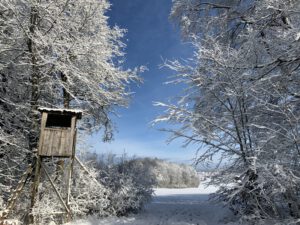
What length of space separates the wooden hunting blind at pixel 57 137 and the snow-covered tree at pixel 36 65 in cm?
76

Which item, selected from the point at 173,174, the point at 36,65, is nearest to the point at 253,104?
the point at 36,65

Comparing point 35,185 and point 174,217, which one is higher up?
point 35,185

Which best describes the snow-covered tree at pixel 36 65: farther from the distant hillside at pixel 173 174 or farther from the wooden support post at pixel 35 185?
the distant hillside at pixel 173 174

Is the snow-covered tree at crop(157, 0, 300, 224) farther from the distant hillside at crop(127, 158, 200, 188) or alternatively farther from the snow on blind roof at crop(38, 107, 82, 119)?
the distant hillside at crop(127, 158, 200, 188)

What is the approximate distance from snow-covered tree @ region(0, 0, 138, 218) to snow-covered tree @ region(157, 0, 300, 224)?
3909mm

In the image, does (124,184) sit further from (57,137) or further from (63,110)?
(63,110)

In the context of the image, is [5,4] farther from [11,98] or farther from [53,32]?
[11,98]

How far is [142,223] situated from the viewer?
34.1 feet

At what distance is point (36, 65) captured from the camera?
9.83 metres

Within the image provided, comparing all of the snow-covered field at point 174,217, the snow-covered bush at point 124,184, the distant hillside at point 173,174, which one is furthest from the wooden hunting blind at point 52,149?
the distant hillside at point 173,174

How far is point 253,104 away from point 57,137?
604cm

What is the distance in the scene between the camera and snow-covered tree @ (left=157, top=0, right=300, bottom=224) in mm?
5438

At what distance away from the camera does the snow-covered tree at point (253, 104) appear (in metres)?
5.44

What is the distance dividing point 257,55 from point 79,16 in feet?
25.7
